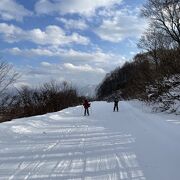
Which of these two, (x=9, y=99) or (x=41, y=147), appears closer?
(x=41, y=147)

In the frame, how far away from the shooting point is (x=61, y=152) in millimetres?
10023

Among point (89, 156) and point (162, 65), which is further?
point (162, 65)

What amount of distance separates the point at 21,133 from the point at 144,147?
580cm

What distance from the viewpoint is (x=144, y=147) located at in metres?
10.6

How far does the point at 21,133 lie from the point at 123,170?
24.4 ft

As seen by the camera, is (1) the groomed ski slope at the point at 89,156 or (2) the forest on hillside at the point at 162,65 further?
(2) the forest on hillside at the point at 162,65

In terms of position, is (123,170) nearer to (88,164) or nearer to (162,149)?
(88,164)

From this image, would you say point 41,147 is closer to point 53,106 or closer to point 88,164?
point 88,164

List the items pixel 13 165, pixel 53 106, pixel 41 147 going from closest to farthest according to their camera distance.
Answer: pixel 13 165
pixel 41 147
pixel 53 106

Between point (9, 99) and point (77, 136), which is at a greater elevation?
point (9, 99)

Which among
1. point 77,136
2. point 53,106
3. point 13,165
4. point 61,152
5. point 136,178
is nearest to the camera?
point 136,178

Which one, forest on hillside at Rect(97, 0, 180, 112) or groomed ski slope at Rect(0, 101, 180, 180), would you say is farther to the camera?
forest on hillside at Rect(97, 0, 180, 112)

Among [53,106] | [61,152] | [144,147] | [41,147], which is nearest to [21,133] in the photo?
[41,147]

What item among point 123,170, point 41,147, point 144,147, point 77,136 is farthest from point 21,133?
point 123,170
